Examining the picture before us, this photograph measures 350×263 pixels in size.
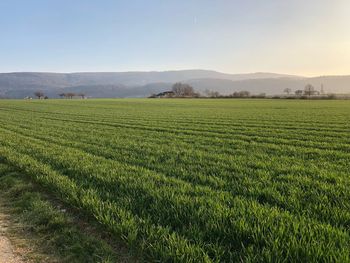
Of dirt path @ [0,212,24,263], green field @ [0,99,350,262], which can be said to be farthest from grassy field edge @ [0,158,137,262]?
green field @ [0,99,350,262]

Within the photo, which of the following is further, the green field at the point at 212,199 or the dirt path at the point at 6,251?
the dirt path at the point at 6,251

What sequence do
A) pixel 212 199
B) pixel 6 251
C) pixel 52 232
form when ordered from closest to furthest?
pixel 6 251 < pixel 52 232 < pixel 212 199

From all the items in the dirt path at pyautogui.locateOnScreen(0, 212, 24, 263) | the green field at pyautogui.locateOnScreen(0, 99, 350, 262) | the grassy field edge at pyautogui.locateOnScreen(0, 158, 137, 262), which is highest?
the green field at pyautogui.locateOnScreen(0, 99, 350, 262)

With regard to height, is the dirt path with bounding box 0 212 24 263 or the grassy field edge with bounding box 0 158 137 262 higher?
the grassy field edge with bounding box 0 158 137 262

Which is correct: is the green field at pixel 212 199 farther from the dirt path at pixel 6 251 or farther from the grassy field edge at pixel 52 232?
the dirt path at pixel 6 251

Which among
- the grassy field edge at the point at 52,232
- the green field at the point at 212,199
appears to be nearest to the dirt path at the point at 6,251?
the grassy field edge at the point at 52,232

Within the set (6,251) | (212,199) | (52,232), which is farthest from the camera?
(212,199)

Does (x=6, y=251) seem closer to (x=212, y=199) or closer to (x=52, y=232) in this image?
(x=52, y=232)

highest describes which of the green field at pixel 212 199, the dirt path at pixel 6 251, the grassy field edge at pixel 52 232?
the green field at pixel 212 199

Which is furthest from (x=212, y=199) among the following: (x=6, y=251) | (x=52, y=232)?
(x=6, y=251)

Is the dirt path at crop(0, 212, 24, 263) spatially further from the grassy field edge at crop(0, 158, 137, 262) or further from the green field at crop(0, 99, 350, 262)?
the green field at crop(0, 99, 350, 262)

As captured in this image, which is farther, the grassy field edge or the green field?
the grassy field edge

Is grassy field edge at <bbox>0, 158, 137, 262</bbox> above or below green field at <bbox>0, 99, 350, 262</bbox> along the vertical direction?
below

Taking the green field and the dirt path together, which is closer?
the green field
